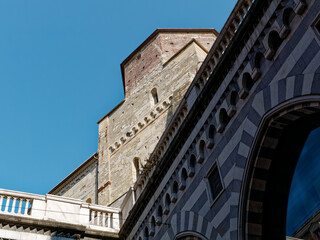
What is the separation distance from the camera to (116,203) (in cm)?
2269

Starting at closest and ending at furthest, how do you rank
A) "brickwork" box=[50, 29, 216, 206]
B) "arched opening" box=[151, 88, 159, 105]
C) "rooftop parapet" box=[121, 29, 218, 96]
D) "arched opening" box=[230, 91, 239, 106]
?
"arched opening" box=[230, 91, 239, 106]
"brickwork" box=[50, 29, 216, 206]
"arched opening" box=[151, 88, 159, 105]
"rooftop parapet" box=[121, 29, 218, 96]

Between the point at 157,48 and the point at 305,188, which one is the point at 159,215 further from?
the point at 157,48

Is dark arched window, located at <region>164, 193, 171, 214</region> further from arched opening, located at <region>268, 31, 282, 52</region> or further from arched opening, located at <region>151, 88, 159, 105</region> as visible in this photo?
arched opening, located at <region>151, 88, 159, 105</region>

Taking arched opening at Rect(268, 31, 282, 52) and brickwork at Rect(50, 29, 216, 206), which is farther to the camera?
brickwork at Rect(50, 29, 216, 206)

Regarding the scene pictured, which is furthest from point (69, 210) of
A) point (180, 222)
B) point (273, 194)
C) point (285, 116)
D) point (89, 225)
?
point (285, 116)

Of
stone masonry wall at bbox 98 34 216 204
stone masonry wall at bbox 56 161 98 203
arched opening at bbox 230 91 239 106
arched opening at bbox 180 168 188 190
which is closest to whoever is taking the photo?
arched opening at bbox 230 91 239 106

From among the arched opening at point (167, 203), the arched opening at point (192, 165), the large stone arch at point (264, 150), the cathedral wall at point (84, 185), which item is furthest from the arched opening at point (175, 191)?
the cathedral wall at point (84, 185)

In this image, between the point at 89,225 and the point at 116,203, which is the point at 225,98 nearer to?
the point at 89,225

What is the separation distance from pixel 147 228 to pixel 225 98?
199 inches

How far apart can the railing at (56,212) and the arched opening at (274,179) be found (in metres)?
7.34

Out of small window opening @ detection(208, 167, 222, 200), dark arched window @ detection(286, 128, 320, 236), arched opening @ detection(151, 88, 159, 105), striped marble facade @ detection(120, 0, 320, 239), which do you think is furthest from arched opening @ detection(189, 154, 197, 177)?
arched opening @ detection(151, 88, 159, 105)

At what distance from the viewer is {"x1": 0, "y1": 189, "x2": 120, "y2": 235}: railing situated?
14445 mm

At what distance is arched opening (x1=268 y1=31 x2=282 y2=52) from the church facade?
20 millimetres

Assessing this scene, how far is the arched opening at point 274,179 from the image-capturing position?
30.1 ft
